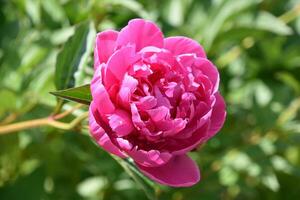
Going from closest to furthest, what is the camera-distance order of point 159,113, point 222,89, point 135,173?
point 159,113, point 135,173, point 222,89

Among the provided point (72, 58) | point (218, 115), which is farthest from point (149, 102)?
point (72, 58)

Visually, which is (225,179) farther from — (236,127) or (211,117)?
(211,117)

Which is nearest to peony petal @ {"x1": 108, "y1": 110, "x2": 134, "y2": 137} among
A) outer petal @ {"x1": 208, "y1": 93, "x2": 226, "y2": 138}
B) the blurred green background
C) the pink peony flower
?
the pink peony flower

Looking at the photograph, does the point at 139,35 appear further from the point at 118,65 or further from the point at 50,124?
the point at 50,124

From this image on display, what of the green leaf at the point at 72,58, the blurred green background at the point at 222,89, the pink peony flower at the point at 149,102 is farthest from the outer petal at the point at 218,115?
the blurred green background at the point at 222,89

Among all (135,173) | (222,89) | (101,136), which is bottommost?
(222,89)

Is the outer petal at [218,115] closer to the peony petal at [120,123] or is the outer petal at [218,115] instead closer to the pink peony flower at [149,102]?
the pink peony flower at [149,102]
